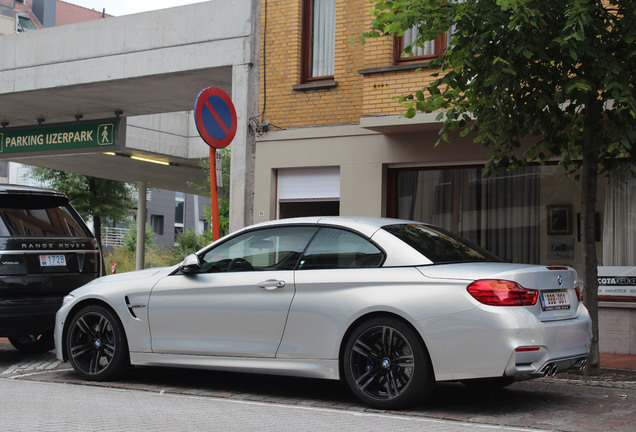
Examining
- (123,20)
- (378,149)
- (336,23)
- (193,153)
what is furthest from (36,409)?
(193,153)

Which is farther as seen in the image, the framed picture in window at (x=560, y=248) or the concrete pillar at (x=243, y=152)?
the concrete pillar at (x=243, y=152)

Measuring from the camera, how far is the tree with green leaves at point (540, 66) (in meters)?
7.97

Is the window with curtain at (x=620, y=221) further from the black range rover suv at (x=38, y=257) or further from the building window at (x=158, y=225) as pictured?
the building window at (x=158, y=225)

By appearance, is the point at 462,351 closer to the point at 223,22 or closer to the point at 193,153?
the point at 223,22

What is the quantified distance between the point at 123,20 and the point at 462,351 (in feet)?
38.2

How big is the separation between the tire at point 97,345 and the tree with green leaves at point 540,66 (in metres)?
3.88

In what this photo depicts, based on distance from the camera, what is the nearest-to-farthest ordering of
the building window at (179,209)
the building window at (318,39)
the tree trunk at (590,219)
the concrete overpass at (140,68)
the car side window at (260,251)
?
1. the car side window at (260,251)
2. the tree trunk at (590,219)
3. the building window at (318,39)
4. the concrete overpass at (140,68)
5. the building window at (179,209)

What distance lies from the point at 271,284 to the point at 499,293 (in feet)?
6.39

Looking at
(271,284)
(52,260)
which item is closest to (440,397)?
(271,284)

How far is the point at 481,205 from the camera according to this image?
42.3 ft

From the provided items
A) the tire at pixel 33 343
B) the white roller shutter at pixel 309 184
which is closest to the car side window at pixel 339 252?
A: the tire at pixel 33 343

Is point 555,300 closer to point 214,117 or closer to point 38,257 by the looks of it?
point 214,117

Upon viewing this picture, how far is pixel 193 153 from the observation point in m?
23.8

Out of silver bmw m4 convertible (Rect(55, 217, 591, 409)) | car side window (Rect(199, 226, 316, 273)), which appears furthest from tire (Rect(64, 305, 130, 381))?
car side window (Rect(199, 226, 316, 273))
